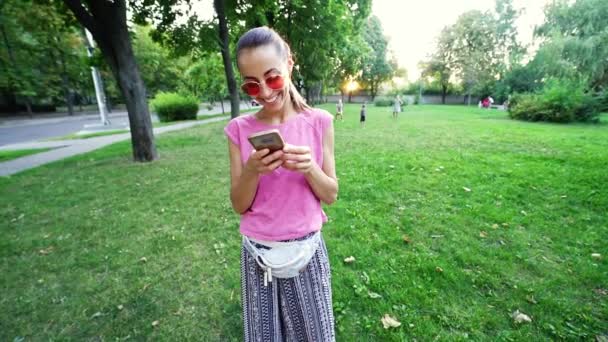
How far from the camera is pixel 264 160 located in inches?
43.5

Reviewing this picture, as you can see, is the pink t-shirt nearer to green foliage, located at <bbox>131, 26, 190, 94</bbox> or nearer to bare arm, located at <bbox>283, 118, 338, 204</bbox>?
bare arm, located at <bbox>283, 118, 338, 204</bbox>

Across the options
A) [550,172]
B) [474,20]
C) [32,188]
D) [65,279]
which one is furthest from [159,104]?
[474,20]

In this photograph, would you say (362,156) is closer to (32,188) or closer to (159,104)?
(32,188)

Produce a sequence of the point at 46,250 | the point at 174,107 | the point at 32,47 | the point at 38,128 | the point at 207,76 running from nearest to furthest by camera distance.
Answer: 1. the point at 46,250
2. the point at 32,47
3. the point at 38,128
4. the point at 174,107
5. the point at 207,76

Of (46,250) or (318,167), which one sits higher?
(318,167)

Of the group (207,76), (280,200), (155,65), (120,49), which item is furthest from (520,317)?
(155,65)

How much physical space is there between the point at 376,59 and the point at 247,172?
185 feet

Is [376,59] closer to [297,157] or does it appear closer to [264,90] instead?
[264,90]

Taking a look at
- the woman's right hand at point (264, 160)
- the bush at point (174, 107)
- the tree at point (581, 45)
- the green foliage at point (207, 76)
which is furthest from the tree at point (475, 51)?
the woman's right hand at point (264, 160)

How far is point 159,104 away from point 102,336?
2297 cm

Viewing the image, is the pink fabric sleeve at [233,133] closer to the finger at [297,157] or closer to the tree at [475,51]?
the finger at [297,157]

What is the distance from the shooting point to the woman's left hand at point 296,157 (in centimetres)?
111

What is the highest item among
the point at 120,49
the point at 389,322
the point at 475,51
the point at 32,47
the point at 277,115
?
the point at 475,51

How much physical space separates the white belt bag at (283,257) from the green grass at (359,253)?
1.43 metres
